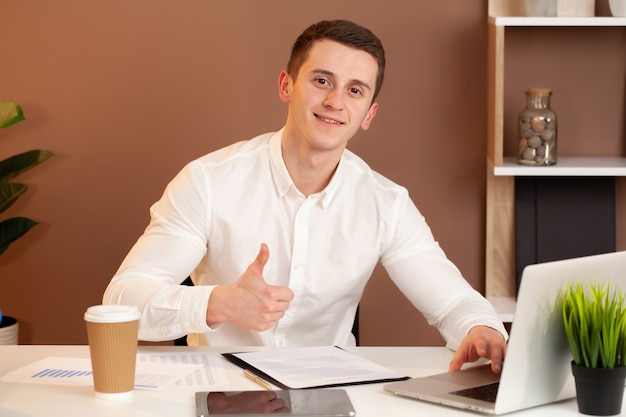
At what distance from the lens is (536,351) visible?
1389mm

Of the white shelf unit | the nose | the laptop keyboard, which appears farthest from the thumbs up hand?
the white shelf unit

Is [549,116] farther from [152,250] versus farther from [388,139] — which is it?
[152,250]

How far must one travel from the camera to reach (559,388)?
1.45m

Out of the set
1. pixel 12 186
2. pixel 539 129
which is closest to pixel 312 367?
Answer: pixel 539 129

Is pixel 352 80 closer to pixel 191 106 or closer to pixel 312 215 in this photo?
pixel 312 215

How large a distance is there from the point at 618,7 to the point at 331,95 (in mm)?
1208

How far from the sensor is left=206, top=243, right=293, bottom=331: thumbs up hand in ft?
5.50

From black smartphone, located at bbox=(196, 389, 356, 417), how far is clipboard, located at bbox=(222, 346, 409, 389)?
0.22 ft

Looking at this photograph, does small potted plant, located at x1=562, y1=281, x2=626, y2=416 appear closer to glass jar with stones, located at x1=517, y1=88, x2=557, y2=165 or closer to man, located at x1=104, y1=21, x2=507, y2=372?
man, located at x1=104, y1=21, x2=507, y2=372

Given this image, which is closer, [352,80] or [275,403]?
[275,403]

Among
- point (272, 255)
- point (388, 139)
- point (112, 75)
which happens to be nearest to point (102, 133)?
point (112, 75)

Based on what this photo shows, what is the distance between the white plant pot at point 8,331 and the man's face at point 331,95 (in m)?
1.33

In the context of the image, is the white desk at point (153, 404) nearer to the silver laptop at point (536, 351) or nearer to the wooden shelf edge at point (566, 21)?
the silver laptop at point (536, 351)

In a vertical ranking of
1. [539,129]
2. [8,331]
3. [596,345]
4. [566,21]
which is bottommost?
[8,331]
